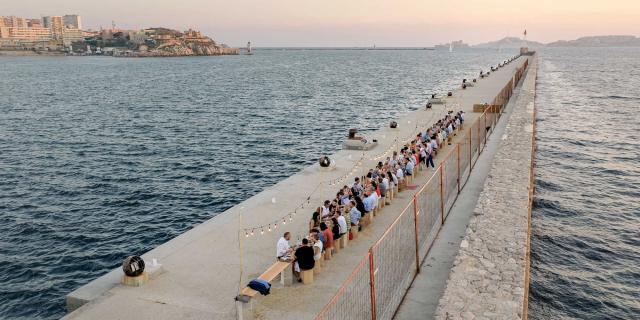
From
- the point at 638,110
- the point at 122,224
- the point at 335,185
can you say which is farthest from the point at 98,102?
the point at 638,110

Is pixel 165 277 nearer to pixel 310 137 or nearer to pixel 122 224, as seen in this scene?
pixel 122 224

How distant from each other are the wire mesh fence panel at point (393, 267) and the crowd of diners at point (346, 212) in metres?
1.30

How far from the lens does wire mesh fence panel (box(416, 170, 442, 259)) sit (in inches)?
572

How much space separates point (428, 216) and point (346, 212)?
8.76 feet

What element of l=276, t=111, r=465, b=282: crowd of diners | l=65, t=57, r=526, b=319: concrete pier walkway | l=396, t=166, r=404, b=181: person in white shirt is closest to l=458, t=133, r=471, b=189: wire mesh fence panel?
l=276, t=111, r=465, b=282: crowd of diners

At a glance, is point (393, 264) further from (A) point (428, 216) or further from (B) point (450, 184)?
(B) point (450, 184)

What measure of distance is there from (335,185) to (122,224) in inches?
405

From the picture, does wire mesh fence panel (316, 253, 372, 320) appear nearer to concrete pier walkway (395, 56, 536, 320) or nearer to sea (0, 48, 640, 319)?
concrete pier walkway (395, 56, 536, 320)

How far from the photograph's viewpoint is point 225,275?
13.7m

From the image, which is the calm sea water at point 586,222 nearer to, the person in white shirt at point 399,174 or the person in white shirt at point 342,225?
the person in white shirt at point 399,174

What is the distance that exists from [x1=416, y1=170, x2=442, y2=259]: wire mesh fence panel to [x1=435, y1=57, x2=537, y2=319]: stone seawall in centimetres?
136

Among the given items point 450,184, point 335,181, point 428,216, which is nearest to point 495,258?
point 428,216

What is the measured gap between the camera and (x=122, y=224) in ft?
80.4

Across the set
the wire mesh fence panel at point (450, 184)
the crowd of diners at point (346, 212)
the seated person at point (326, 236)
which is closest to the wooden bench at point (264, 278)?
the crowd of diners at point (346, 212)
